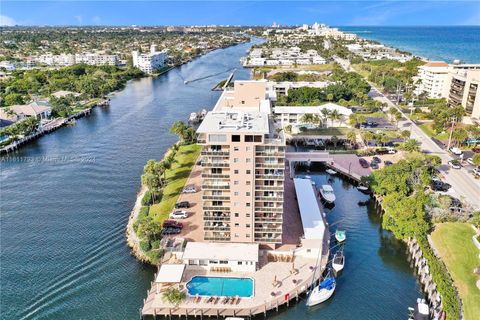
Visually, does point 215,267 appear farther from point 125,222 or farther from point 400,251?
point 400,251

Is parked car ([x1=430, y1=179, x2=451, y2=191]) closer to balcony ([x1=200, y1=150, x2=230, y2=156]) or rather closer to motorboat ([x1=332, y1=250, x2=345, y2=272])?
motorboat ([x1=332, y1=250, x2=345, y2=272])

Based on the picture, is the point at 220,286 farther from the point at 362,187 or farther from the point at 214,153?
the point at 362,187

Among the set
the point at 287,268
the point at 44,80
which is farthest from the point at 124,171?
the point at 44,80

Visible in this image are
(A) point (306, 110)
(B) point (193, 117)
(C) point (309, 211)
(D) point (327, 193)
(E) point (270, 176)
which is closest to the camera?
(E) point (270, 176)

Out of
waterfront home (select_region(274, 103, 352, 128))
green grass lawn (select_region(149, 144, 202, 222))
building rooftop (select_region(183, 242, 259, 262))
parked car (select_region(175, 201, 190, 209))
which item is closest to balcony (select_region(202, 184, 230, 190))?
building rooftop (select_region(183, 242, 259, 262))

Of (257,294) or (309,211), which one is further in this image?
(309,211)

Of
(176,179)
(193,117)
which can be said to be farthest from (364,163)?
(193,117)
